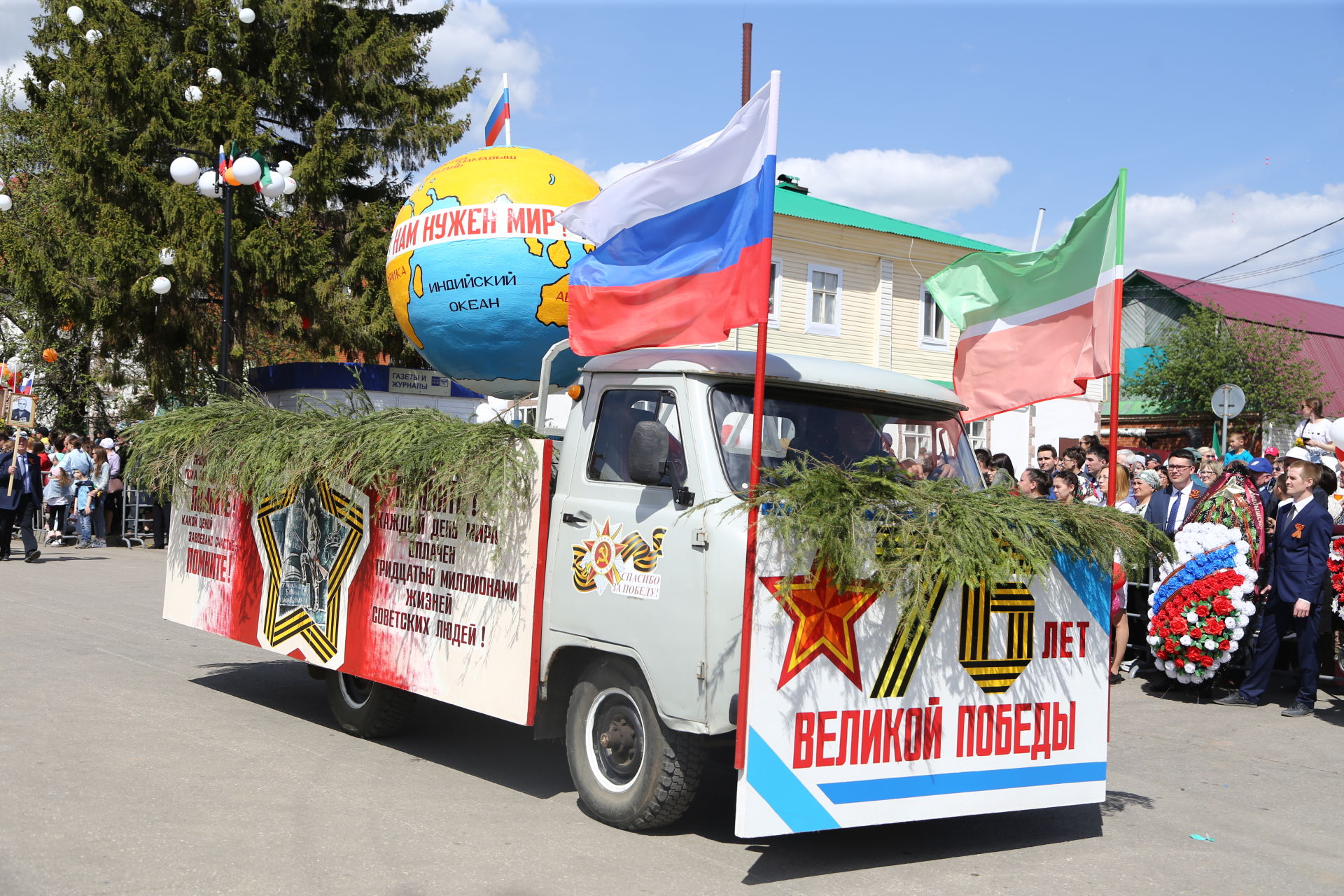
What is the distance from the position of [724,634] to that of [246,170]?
1308 cm

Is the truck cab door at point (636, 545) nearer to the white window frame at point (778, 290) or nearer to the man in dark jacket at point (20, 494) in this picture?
the man in dark jacket at point (20, 494)

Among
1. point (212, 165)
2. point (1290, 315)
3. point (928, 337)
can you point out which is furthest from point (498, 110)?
point (1290, 315)

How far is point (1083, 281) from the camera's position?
6.98 m

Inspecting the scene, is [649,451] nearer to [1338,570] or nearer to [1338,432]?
[1338,570]

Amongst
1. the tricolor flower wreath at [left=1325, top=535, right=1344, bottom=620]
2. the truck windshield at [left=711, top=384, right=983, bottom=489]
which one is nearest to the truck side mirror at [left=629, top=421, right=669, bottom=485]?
the truck windshield at [left=711, top=384, right=983, bottom=489]

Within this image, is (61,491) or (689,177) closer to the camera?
(689,177)

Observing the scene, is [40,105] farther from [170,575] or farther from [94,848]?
[94,848]

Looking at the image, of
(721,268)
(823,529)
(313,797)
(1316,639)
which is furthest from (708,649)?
(1316,639)

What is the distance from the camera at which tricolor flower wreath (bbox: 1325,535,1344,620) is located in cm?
916

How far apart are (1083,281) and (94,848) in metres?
5.75

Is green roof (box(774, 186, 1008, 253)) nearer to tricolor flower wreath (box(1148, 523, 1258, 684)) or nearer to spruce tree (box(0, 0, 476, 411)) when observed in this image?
spruce tree (box(0, 0, 476, 411))

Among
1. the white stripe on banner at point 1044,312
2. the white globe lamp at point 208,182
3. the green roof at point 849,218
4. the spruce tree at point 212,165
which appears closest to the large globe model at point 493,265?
the white stripe on banner at point 1044,312

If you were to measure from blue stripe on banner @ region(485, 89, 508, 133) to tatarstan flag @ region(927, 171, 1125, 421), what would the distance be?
125 inches

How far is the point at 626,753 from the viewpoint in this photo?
5570 mm
